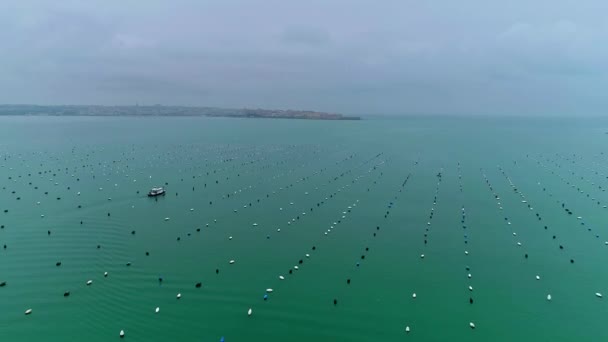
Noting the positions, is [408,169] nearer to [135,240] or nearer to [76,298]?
[135,240]

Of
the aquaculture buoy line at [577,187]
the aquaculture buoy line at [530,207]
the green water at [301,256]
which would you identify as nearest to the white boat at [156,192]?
the green water at [301,256]

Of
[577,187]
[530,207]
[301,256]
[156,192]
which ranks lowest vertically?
[301,256]

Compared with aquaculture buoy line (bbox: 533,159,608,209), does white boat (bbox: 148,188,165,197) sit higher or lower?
lower

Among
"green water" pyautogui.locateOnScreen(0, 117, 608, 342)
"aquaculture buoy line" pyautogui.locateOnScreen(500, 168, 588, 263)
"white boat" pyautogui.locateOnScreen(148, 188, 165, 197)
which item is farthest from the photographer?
"white boat" pyautogui.locateOnScreen(148, 188, 165, 197)

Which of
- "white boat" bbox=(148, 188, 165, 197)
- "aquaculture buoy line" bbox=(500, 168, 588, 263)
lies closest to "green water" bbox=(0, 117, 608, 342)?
"aquaculture buoy line" bbox=(500, 168, 588, 263)

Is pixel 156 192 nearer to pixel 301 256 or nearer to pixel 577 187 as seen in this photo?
pixel 301 256

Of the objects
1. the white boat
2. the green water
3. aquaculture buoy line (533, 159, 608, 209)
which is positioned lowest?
the green water

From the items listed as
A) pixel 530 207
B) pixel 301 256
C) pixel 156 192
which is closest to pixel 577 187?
pixel 530 207

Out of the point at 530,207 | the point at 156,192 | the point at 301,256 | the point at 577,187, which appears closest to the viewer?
the point at 301,256

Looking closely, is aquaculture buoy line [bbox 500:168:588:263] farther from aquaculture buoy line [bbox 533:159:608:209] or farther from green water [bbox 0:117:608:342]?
aquaculture buoy line [bbox 533:159:608:209]

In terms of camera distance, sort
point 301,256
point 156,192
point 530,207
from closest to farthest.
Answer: point 301,256 → point 530,207 → point 156,192
